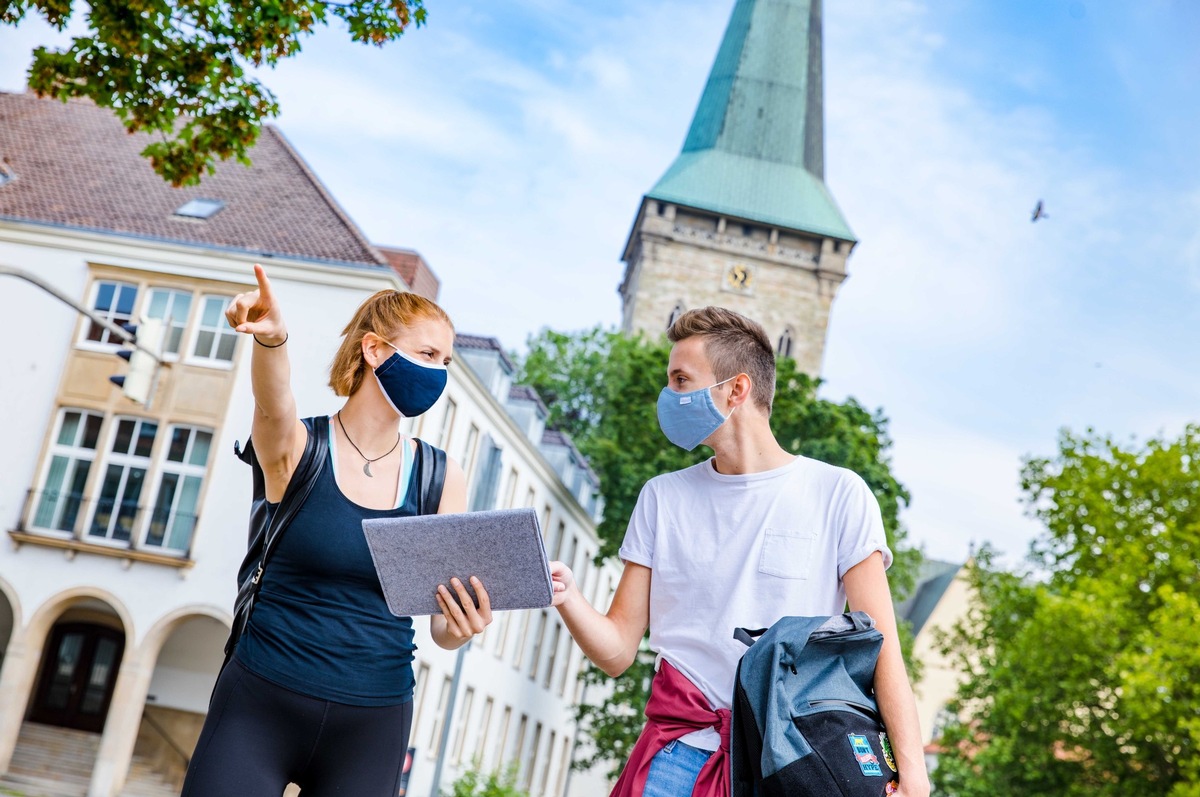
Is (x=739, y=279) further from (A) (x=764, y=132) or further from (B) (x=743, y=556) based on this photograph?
(B) (x=743, y=556)

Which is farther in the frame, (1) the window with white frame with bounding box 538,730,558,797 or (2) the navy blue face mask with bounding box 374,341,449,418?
(1) the window with white frame with bounding box 538,730,558,797

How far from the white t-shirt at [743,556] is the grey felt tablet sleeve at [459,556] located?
479 millimetres

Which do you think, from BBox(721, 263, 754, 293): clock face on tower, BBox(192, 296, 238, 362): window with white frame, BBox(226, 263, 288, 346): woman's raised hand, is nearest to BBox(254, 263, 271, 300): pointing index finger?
BBox(226, 263, 288, 346): woman's raised hand

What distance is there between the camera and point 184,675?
102ft

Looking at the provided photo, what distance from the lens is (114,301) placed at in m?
31.4

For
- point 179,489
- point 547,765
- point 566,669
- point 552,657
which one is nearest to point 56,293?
point 179,489

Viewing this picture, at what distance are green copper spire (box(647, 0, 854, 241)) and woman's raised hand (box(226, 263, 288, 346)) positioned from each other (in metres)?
70.3

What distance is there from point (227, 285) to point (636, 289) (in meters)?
43.0

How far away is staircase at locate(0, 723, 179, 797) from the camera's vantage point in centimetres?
2791

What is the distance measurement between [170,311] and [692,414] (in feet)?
94.8

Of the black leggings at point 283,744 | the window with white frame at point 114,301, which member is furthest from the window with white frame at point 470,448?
the black leggings at point 283,744

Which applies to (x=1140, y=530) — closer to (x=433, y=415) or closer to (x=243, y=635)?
(x=433, y=415)

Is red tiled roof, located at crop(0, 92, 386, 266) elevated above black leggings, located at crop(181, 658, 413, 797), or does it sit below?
above

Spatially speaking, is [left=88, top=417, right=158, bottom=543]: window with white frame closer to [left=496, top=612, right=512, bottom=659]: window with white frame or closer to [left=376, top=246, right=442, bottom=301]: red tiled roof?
[left=376, top=246, right=442, bottom=301]: red tiled roof
